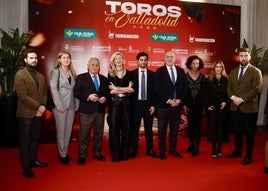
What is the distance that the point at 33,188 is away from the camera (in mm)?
3740

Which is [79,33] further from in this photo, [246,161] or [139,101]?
[246,161]

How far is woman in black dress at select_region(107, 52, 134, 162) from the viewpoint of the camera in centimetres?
485

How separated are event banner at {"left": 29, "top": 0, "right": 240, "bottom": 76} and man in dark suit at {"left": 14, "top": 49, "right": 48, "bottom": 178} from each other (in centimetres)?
203

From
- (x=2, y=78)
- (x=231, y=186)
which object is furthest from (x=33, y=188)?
(x=2, y=78)

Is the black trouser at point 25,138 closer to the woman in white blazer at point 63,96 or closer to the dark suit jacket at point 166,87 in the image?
the woman in white blazer at point 63,96

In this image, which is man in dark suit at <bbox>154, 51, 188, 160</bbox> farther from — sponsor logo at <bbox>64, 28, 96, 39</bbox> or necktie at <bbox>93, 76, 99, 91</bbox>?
sponsor logo at <bbox>64, 28, 96, 39</bbox>

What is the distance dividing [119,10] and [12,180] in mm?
3904

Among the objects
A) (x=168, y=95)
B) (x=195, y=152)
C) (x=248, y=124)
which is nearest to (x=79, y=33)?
(x=168, y=95)

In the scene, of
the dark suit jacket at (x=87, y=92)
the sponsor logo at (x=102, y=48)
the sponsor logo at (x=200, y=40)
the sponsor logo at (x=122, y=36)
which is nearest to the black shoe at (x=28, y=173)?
the dark suit jacket at (x=87, y=92)

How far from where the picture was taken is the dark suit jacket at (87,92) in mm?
4658

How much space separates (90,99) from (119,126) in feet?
2.08

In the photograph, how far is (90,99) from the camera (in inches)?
184

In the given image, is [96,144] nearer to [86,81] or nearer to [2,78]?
[86,81]

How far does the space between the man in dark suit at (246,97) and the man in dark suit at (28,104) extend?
2.75m
